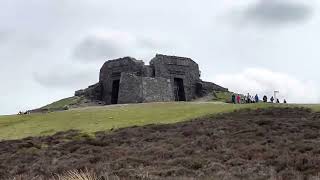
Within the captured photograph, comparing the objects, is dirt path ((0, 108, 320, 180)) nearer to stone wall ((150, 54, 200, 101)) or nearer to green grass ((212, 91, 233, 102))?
green grass ((212, 91, 233, 102))

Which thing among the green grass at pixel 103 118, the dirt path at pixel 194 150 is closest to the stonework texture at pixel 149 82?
the green grass at pixel 103 118

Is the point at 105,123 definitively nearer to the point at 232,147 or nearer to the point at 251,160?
the point at 232,147

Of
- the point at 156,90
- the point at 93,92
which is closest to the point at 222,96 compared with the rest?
the point at 156,90

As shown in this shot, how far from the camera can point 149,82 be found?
62781mm

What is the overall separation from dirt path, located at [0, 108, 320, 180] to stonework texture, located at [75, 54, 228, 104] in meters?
22.0

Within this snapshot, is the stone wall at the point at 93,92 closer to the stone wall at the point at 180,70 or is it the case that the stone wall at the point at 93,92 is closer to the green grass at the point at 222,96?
the stone wall at the point at 180,70

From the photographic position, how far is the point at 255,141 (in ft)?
94.2

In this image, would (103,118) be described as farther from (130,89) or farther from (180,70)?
(180,70)

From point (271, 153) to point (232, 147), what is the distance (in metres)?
3.45

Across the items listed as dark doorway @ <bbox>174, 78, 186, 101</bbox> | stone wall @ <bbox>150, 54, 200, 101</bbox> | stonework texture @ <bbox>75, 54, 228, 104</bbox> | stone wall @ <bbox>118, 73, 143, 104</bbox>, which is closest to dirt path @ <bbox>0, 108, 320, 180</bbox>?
stone wall @ <bbox>118, 73, 143, 104</bbox>

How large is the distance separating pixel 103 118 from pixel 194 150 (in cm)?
1873

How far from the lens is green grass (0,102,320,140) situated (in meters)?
40.5

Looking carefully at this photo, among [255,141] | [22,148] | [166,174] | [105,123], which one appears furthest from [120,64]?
[166,174]

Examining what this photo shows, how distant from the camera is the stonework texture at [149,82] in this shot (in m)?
62.2
